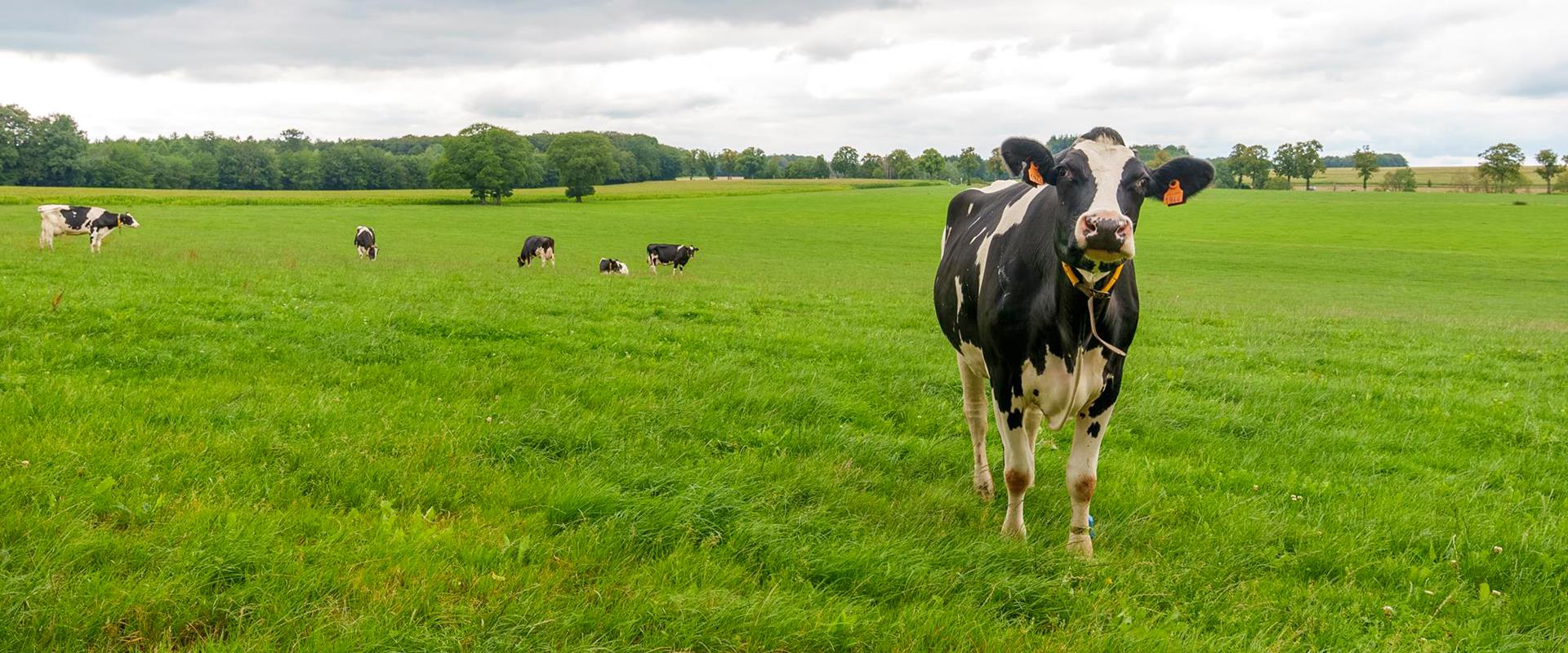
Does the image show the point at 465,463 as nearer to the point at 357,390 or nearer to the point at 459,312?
the point at 357,390

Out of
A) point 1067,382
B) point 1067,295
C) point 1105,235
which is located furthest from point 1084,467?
point 1105,235

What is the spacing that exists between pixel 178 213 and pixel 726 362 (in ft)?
211

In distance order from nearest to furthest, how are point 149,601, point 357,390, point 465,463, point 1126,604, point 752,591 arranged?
1. point 149,601
2. point 752,591
3. point 1126,604
4. point 465,463
5. point 357,390

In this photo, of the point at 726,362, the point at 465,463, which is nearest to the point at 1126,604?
the point at 465,463

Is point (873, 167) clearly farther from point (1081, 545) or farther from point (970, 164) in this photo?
point (1081, 545)

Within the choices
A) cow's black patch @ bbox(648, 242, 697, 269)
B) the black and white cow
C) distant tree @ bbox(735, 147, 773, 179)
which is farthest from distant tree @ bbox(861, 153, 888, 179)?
the black and white cow

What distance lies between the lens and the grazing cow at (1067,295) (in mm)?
4289

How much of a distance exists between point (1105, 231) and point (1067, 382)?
3.95 feet

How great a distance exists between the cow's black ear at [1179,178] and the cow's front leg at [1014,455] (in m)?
1.35

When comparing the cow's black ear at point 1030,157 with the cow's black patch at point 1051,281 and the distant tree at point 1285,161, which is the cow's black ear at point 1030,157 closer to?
the cow's black patch at point 1051,281

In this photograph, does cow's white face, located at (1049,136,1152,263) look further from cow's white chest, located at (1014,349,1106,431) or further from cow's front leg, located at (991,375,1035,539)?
cow's front leg, located at (991,375,1035,539)

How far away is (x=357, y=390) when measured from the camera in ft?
21.2

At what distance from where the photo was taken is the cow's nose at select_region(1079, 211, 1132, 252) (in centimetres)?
388

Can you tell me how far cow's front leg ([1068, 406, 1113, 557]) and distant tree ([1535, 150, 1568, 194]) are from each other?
452ft
